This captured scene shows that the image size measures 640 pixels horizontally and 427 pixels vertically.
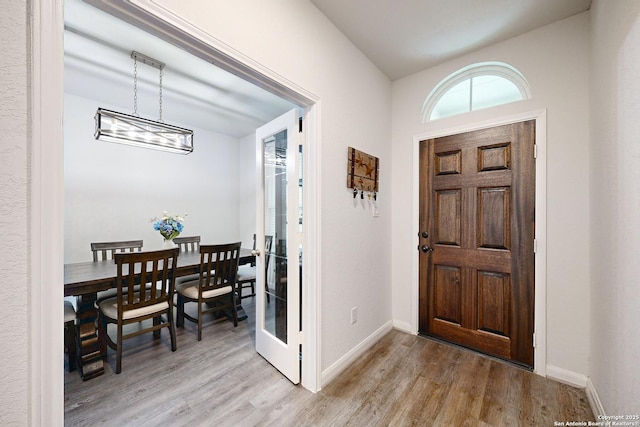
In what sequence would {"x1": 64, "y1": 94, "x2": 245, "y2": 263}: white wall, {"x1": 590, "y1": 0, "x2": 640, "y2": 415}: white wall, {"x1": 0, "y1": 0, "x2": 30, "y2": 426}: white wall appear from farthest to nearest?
1. {"x1": 64, "y1": 94, "x2": 245, "y2": 263}: white wall
2. {"x1": 590, "y1": 0, "x2": 640, "y2": 415}: white wall
3. {"x1": 0, "y1": 0, "x2": 30, "y2": 426}: white wall

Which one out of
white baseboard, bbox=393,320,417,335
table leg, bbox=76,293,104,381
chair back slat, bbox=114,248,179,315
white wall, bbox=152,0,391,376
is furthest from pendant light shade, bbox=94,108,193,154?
white baseboard, bbox=393,320,417,335

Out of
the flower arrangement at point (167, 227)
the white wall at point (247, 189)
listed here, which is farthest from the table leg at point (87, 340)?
the white wall at point (247, 189)

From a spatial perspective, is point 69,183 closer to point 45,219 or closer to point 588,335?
point 45,219

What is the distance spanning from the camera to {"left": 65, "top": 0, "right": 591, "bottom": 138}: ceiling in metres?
1.80

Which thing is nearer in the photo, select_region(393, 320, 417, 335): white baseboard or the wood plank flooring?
the wood plank flooring

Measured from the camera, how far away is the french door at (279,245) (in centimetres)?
190

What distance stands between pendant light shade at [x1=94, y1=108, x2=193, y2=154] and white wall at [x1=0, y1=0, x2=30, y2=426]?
5.71 feet

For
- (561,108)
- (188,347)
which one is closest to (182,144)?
(188,347)

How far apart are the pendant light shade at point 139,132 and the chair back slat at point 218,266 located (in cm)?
118

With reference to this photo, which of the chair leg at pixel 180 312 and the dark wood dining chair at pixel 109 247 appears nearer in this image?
the chair leg at pixel 180 312

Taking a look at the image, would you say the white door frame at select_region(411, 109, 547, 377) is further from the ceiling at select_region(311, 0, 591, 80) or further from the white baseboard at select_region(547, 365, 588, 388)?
the ceiling at select_region(311, 0, 591, 80)

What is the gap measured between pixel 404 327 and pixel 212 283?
7.11 feet

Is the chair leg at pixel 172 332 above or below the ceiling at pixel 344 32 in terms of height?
below

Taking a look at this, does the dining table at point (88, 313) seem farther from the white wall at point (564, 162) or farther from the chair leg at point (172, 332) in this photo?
the white wall at point (564, 162)
